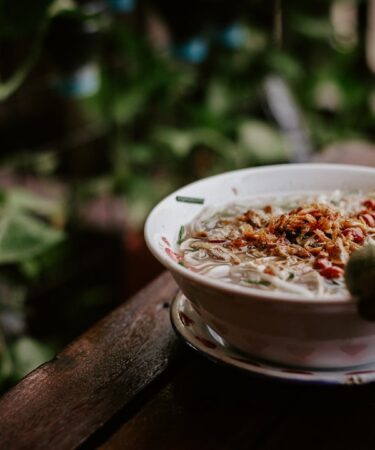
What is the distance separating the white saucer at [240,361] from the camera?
1.00 metres

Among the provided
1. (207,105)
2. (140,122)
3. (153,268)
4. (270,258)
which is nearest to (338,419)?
(270,258)

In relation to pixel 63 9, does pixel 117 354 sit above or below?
below

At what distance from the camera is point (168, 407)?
105cm

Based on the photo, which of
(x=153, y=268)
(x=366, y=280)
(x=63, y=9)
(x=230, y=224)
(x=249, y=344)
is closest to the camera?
(x=366, y=280)

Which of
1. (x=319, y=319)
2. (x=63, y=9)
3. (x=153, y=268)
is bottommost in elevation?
(x=153, y=268)

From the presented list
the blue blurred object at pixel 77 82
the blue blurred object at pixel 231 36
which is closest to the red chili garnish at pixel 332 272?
the blue blurred object at pixel 77 82

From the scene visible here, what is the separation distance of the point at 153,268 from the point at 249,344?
2.06 m

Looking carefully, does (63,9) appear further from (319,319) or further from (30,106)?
(30,106)

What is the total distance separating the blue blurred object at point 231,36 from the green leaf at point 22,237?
192 cm

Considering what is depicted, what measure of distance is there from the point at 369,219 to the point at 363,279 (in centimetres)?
35

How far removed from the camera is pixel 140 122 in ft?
12.5

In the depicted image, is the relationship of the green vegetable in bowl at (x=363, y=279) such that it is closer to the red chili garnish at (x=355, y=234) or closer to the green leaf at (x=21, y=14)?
the red chili garnish at (x=355, y=234)

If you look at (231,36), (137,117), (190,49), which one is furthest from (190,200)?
(137,117)

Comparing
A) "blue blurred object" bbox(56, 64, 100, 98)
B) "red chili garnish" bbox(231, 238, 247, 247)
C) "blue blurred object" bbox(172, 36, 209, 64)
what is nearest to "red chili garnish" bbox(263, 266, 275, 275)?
"red chili garnish" bbox(231, 238, 247, 247)
